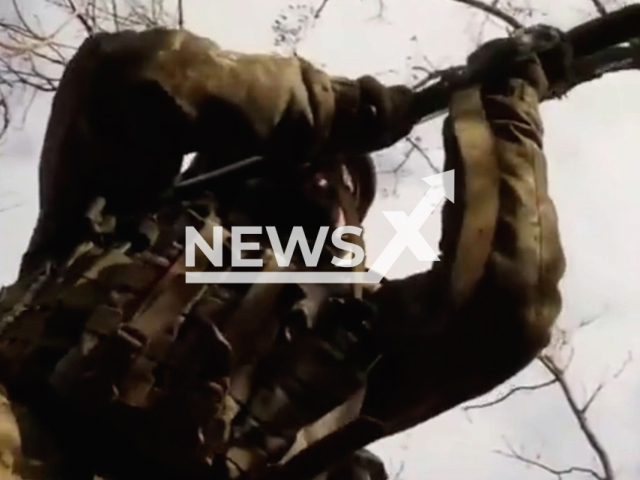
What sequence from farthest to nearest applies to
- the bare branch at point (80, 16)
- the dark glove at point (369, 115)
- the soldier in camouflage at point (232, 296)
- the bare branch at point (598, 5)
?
1. the bare branch at point (80, 16)
2. the bare branch at point (598, 5)
3. the dark glove at point (369, 115)
4. the soldier in camouflage at point (232, 296)

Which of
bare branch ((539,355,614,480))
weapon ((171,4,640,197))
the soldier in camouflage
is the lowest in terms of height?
bare branch ((539,355,614,480))

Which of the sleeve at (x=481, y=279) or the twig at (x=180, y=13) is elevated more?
the sleeve at (x=481, y=279)

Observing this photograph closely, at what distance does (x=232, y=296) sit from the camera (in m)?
1.36

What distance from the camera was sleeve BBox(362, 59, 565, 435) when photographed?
1284 millimetres

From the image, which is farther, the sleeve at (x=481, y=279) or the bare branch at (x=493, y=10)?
the bare branch at (x=493, y=10)

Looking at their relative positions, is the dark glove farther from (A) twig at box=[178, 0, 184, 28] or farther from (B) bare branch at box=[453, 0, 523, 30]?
(B) bare branch at box=[453, 0, 523, 30]

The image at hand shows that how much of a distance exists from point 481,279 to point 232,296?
0.88ft

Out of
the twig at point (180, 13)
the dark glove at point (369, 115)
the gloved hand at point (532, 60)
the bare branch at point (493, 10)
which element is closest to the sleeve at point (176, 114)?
the dark glove at point (369, 115)

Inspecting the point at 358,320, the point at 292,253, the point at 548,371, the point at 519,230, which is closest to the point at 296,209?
the point at 292,253

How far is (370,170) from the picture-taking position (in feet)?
5.35

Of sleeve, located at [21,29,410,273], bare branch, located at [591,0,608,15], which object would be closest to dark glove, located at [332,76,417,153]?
sleeve, located at [21,29,410,273]

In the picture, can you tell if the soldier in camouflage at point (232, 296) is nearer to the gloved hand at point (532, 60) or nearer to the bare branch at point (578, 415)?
the gloved hand at point (532, 60)

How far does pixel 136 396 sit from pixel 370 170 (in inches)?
19.9

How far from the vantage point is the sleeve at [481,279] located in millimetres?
1284
